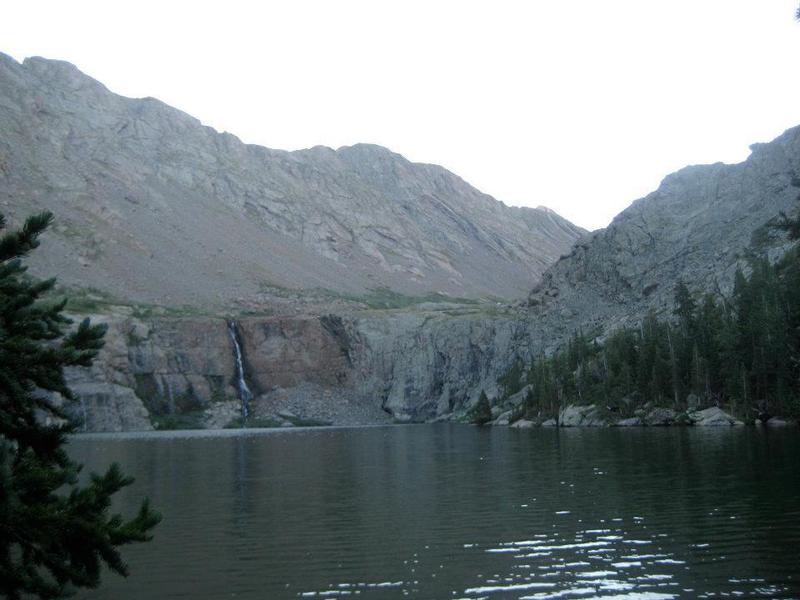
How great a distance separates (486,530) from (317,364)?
453ft

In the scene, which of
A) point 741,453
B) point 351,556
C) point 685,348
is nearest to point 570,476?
point 741,453

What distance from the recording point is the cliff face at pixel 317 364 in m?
142

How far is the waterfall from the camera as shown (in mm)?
150125

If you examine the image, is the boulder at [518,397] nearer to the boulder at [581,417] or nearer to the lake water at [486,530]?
the boulder at [581,417]

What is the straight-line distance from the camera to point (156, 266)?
18062 centimetres

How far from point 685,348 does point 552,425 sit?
56.9ft

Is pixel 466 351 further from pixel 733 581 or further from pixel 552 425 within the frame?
pixel 733 581

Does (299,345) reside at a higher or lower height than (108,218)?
lower

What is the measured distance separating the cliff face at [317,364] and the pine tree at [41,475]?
126 m

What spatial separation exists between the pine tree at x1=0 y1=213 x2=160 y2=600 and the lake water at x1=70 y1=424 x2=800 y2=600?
7.25 meters

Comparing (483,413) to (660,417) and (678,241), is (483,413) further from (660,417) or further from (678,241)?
(678,241)

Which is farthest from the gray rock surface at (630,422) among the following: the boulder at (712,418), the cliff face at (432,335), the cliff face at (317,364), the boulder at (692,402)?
the cliff face at (317,364)

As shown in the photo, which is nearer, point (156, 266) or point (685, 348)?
point (685, 348)

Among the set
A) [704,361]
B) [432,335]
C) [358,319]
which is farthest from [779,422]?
[358,319]
